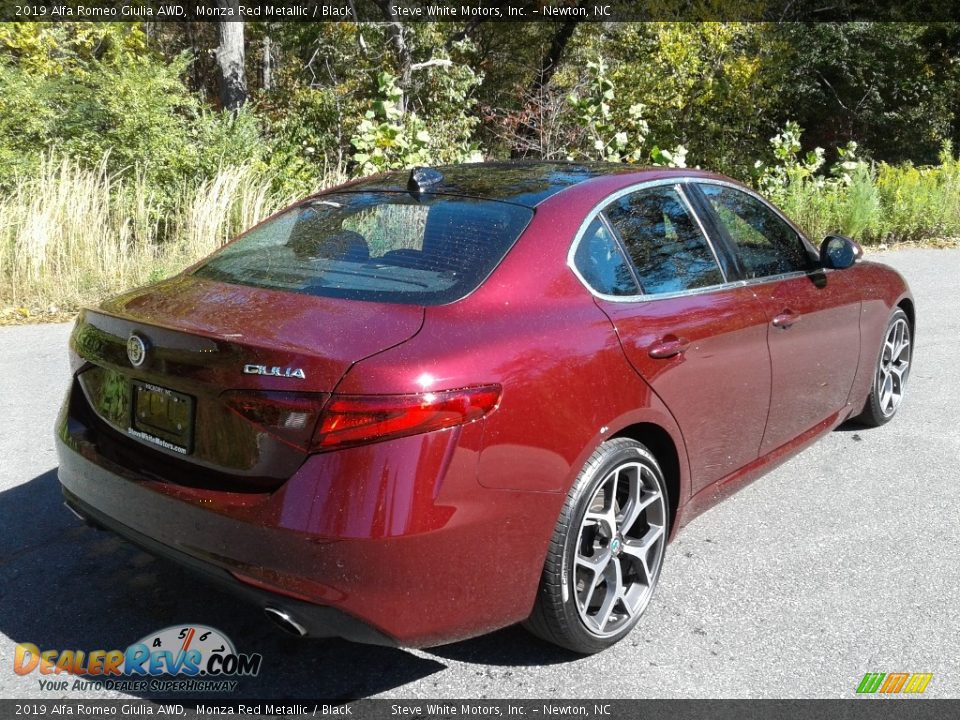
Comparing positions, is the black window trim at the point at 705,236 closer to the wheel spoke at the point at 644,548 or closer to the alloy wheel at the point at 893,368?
the wheel spoke at the point at 644,548

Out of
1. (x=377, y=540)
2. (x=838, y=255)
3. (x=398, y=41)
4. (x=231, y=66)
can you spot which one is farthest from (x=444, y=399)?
(x=398, y=41)

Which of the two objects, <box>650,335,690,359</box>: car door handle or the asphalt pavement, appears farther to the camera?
<box>650,335,690,359</box>: car door handle

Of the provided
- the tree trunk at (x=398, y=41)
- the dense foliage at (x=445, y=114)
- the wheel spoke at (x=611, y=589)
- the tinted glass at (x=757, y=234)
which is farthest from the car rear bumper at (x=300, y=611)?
the tree trunk at (x=398, y=41)

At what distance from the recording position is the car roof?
3.39 metres

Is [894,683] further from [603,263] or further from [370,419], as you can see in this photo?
[370,419]

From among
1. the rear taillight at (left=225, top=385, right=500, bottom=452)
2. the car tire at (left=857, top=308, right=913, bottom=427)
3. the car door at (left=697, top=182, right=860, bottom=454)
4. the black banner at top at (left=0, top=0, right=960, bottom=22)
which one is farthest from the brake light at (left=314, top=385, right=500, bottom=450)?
the black banner at top at (left=0, top=0, right=960, bottom=22)

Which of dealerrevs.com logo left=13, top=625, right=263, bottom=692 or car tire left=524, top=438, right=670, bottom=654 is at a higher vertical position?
car tire left=524, top=438, right=670, bottom=654

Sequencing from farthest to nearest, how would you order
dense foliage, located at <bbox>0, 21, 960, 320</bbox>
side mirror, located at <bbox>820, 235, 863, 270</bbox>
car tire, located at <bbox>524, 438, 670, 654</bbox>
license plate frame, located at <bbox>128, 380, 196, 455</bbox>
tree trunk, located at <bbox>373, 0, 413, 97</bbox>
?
1. tree trunk, located at <bbox>373, 0, 413, 97</bbox>
2. dense foliage, located at <bbox>0, 21, 960, 320</bbox>
3. side mirror, located at <bbox>820, 235, 863, 270</bbox>
4. car tire, located at <bbox>524, 438, 670, 654</bbox>
5. license plate frame, located at <bbox>128, 380, 196, 455</bbox>

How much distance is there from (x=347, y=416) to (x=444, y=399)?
266 millimetres

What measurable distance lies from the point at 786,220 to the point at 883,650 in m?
2.12

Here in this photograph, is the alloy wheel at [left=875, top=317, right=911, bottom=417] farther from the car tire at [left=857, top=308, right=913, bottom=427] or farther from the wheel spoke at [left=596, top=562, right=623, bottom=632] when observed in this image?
the wheel spoke at [left=596, top=562, right=623, bottom=632]

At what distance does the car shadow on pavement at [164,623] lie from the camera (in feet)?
9.49

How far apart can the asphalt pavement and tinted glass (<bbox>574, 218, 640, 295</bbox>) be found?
1.22 m

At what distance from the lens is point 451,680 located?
2887 millimetres
